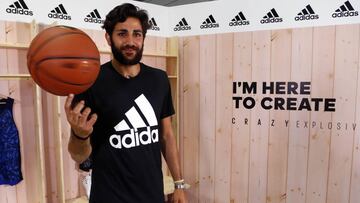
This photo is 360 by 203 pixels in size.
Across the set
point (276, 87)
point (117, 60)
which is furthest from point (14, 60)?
point (276, 87)

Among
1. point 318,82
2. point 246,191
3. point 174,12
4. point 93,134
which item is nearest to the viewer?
point 93,134

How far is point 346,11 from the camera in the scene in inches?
95.0

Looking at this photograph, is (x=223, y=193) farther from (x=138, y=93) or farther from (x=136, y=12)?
(x=136, y=12)

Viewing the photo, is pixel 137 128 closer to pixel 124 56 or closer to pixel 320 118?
pixel 124 56

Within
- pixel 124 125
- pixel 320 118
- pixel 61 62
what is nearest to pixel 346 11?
pixel 320 118

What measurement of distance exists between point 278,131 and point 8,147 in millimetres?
2145

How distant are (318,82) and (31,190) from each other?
241 cm

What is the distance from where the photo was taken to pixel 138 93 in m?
1.50

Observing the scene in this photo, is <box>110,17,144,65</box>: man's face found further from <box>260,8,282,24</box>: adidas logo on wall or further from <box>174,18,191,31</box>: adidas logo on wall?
<box>174,18,191,31</box>: adidas logo on wall

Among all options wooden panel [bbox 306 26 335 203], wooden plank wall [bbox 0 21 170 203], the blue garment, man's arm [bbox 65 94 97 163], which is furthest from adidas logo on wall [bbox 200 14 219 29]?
man's arm [bbox 65 94 97 163]

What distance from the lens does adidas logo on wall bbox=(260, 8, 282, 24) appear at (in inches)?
107

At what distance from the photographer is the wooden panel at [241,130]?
114 inches

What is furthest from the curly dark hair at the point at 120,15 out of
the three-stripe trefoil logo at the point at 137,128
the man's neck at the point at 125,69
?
the three-stripe trefoil logo at the point at 137,128

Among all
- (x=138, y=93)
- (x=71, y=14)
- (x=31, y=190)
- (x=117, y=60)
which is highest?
(x=71, y=14)
